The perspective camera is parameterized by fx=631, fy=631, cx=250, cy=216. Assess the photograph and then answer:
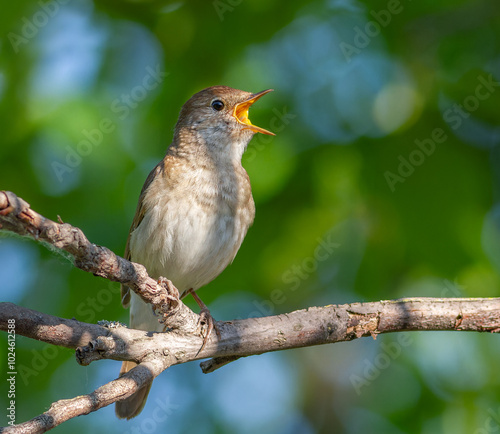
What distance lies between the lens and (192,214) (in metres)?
4.87

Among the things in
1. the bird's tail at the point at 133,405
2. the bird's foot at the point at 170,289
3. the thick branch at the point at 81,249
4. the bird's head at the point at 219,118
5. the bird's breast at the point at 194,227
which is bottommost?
the bird's tail at the point at 133,405

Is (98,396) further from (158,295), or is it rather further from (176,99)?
(176,99)

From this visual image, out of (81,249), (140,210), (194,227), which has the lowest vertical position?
(194,227)

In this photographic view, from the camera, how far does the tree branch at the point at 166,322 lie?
2.49 metres

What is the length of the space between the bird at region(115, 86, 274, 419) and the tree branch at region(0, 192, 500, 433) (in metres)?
1.01

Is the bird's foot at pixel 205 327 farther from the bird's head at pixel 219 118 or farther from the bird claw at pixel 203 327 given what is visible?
the bird's head at pixel 219 118

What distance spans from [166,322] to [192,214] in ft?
4.79

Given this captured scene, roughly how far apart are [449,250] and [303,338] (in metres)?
1.06

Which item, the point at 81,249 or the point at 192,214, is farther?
the point at 192,214

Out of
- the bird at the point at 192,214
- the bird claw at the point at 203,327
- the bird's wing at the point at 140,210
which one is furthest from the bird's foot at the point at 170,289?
the bird's wing at the point at 140,210

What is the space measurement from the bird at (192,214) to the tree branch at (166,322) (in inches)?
39.9

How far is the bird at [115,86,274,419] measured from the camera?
4.86 metres

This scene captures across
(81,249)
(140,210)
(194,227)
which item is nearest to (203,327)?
(194,227)

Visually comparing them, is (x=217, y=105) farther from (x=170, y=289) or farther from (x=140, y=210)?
(x=170, y=289)
